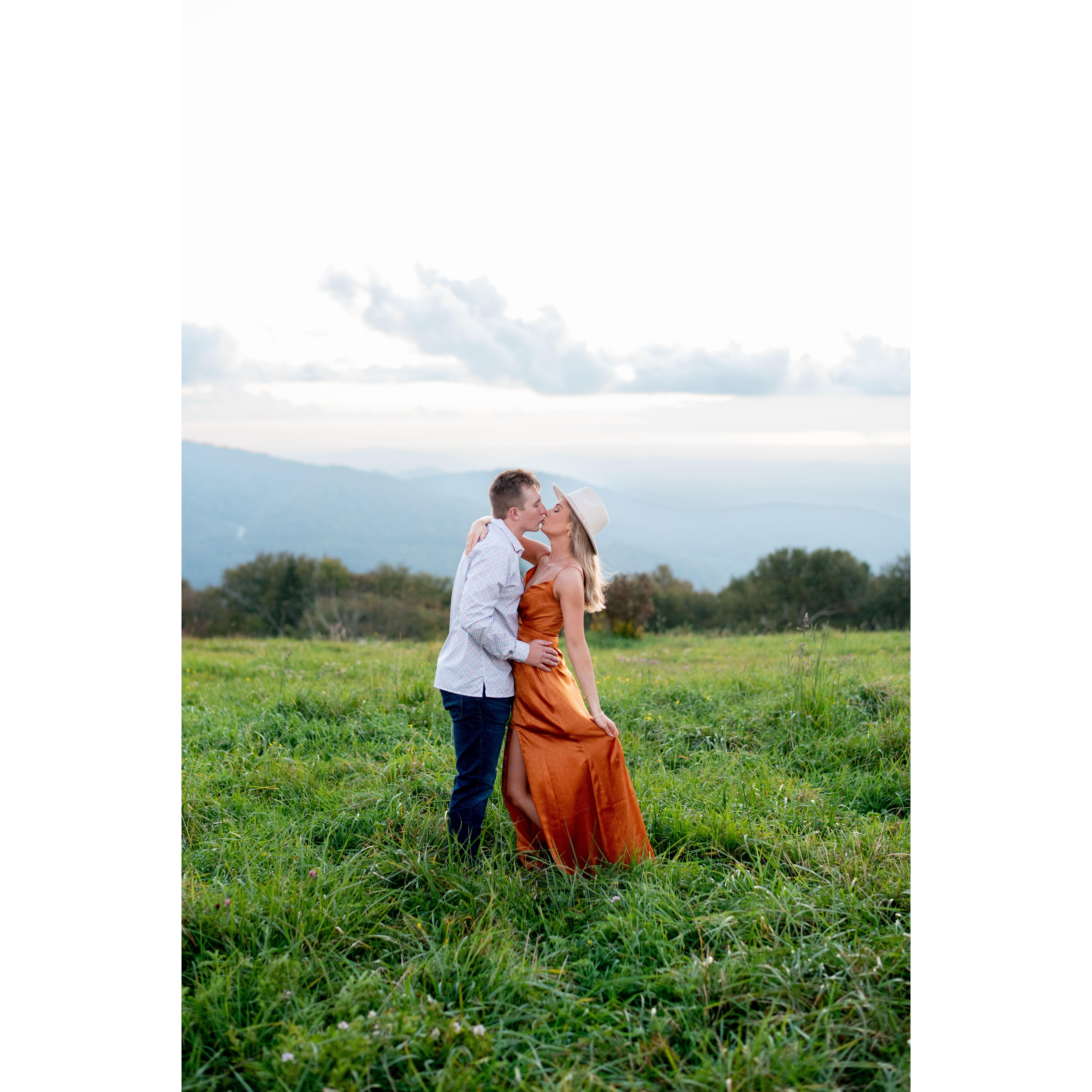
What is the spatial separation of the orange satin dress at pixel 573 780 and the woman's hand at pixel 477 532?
631 millimetres

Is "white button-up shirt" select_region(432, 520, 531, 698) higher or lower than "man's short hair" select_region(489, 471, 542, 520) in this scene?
lower

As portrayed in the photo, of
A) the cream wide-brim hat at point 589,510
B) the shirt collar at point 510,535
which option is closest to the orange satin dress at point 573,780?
the shirt collar at point 510,535

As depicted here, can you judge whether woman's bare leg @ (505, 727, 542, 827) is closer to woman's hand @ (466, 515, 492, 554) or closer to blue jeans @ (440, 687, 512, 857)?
blue jeans @ (440, 687, 512, 857)

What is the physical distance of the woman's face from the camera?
3623 millimetres

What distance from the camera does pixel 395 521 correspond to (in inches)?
2773

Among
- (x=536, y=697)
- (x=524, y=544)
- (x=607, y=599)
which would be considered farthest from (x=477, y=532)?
(x=607, y=599)

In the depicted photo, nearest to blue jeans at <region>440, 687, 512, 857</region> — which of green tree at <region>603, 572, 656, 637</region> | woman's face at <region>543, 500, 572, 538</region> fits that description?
woman's face at <region>543, 500, 572, 538</region>

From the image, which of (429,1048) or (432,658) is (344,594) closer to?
(432,658)

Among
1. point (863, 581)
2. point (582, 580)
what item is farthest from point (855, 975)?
point (863, 581)

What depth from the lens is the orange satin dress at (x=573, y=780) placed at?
11.5ft

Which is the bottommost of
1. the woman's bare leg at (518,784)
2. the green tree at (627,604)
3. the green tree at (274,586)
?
the green tree at (274,586)

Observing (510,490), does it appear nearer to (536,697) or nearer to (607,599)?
(536,697)

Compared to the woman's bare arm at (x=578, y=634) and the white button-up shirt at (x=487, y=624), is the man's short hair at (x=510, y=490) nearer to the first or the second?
the white button-up shirt at (x=487, y=624)

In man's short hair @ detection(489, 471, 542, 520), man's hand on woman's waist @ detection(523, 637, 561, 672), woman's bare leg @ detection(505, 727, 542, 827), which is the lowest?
woman's bare leg @ detection(505, 727, 542, 827)
